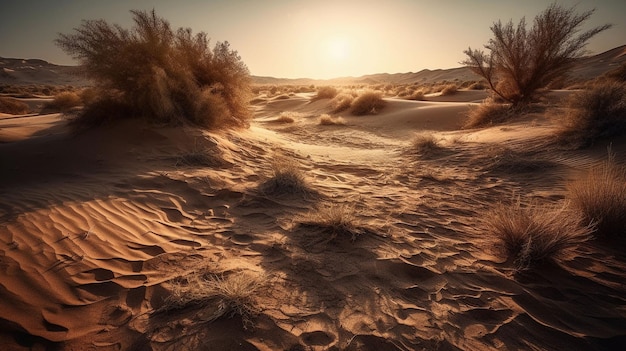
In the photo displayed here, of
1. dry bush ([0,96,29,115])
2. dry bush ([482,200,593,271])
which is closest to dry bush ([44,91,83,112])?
dry bush ([0,96,29,115])

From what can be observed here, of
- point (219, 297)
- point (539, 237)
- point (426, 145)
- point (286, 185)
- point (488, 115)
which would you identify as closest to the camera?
point (219, 297)

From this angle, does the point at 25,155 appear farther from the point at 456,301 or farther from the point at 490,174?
the point at 490,174

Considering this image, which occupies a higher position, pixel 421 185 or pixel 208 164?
pixel 208 164

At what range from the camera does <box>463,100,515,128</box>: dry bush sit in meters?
11.3

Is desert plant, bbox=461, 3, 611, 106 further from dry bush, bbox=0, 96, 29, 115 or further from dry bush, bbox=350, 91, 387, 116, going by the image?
dry bush, bbox=0, 96, 29, 115

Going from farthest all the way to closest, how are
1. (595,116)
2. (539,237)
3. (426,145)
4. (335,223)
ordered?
1. (426,145)
2. (595,116)
3. (335,223)
4. (539,237)

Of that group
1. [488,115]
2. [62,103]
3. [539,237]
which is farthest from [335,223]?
[62,103]

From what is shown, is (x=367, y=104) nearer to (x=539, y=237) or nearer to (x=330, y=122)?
(x=330, y=122)

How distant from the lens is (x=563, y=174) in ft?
16.5

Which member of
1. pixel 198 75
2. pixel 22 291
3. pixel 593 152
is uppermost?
pixel 198 75

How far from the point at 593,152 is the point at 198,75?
961 centimetres

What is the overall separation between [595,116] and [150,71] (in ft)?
31.8

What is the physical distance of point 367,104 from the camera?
17.1 metres

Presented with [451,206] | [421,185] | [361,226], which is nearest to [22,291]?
[361,226]
